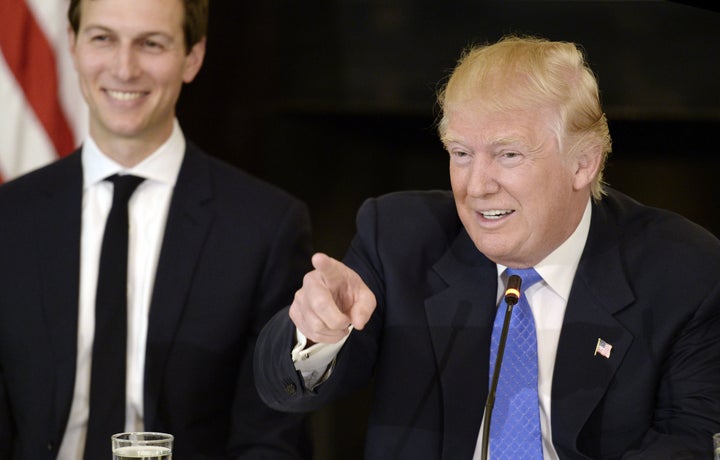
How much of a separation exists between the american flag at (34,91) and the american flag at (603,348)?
1.93 metres

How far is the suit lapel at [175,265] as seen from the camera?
9.20ft

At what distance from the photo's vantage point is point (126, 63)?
2963 millimetres

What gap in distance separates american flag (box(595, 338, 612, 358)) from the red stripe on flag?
6.46ft

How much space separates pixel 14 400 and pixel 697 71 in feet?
6.89

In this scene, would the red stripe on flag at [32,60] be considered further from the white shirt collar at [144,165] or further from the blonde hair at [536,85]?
the blonde hair at [536,85]

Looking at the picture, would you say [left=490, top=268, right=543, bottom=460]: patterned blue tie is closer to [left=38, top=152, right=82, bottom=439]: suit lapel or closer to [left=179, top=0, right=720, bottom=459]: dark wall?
[left=38, top=152, right=82, bottom=439]: suit lapel

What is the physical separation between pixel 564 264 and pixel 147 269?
102 centimetres

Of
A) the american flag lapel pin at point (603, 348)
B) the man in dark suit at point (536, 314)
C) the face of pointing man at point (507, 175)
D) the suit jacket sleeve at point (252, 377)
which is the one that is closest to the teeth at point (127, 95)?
the suit jacket sleeve at point (252, 377)

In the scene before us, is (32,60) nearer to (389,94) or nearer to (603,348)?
(389,94)

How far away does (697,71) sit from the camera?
3.56 meters

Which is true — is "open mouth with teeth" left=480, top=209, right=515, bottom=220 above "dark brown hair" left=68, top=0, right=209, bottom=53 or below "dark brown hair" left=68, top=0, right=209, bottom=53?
below

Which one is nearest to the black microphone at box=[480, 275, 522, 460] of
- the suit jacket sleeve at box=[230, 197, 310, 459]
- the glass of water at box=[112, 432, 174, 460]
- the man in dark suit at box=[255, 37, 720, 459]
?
the man in dark suit at box=[255, 37, 720, 459]

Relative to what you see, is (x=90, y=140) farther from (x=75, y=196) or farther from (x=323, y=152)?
(x=323, y=152)

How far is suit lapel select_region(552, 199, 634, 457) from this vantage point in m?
2.27
